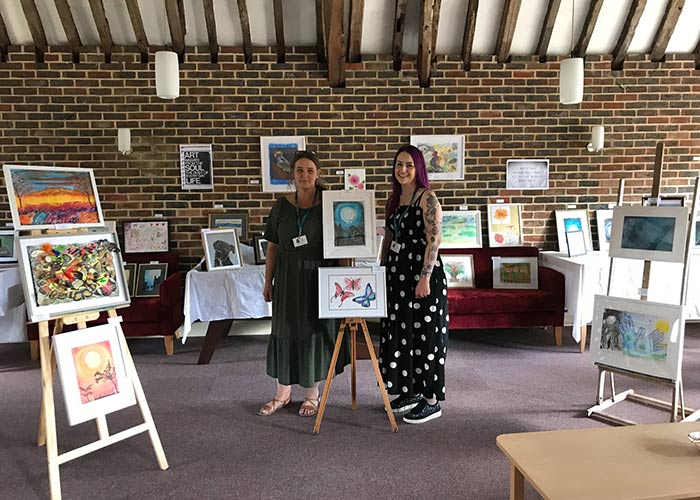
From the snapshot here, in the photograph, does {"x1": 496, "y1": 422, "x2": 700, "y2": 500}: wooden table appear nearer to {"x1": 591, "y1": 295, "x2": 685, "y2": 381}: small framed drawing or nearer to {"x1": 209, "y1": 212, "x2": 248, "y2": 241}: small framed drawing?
{"x1": 591, "y1": 295, "x2": 685, "y2": 381}: small framed drawing

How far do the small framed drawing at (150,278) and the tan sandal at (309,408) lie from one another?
90.6 inches

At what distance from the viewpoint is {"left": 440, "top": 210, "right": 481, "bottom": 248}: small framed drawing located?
513 cm

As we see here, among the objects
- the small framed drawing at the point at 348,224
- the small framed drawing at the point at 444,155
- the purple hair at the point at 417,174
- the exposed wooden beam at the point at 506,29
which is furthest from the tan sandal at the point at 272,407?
the exposed wooden beam at the point at 506,29

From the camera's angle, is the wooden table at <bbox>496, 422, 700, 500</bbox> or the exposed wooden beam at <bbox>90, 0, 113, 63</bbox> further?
the exposed wooden beam at <bbox>90, 0, 113, 63</bbox>

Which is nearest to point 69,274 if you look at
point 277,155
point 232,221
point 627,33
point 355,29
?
point 232,221

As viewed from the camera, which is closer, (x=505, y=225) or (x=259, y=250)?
(x=259, y=250)

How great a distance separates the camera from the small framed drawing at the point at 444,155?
5125mm

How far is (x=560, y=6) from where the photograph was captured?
4730 mm

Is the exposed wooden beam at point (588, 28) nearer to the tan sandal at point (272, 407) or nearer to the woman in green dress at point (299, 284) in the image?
the woman in green dress at point (299, 284)

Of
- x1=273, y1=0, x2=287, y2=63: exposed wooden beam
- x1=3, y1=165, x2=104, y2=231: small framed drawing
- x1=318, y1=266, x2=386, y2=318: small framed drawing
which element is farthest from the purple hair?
x1=273, y1=0, x2=287, y2=63: exposed wooden beam

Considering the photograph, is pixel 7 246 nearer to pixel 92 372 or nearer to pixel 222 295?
pixel 222 295

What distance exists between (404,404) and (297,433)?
2.22 ft

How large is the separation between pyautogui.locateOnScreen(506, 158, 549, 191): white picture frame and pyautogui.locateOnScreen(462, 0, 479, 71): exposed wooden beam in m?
1.08

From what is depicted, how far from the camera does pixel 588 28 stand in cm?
474
